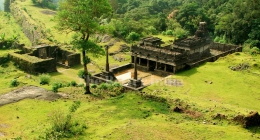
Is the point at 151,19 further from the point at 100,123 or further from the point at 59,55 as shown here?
the point at 100,123

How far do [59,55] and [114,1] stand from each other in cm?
4448

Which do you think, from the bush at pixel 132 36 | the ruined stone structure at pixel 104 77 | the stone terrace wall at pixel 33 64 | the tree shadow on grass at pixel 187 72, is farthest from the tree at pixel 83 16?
the bush at pixel 132 36

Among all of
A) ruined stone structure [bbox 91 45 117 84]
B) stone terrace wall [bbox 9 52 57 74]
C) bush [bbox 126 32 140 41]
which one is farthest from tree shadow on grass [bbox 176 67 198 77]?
bush [bbox 126 32 140 41]

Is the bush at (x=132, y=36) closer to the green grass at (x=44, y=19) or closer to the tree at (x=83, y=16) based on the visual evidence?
the green grass at (x=44, y=19)

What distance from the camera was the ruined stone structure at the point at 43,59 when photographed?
139ft

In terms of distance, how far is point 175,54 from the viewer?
41125mm

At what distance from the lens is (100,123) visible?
76.5 feet

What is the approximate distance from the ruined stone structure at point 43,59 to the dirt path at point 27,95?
11735 millimetres

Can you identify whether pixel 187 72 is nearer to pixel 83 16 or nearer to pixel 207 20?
pixel 83 16

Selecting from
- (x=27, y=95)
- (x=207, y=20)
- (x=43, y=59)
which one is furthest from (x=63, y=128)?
(x=207, y=20)

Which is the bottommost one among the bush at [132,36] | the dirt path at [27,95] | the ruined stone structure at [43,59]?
the dirt path at [27,95]

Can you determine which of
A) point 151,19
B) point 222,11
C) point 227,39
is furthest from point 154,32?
point 222,11

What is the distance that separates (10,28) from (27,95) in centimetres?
5245

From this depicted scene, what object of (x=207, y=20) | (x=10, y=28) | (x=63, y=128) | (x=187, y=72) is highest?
(x=207, y=20)
